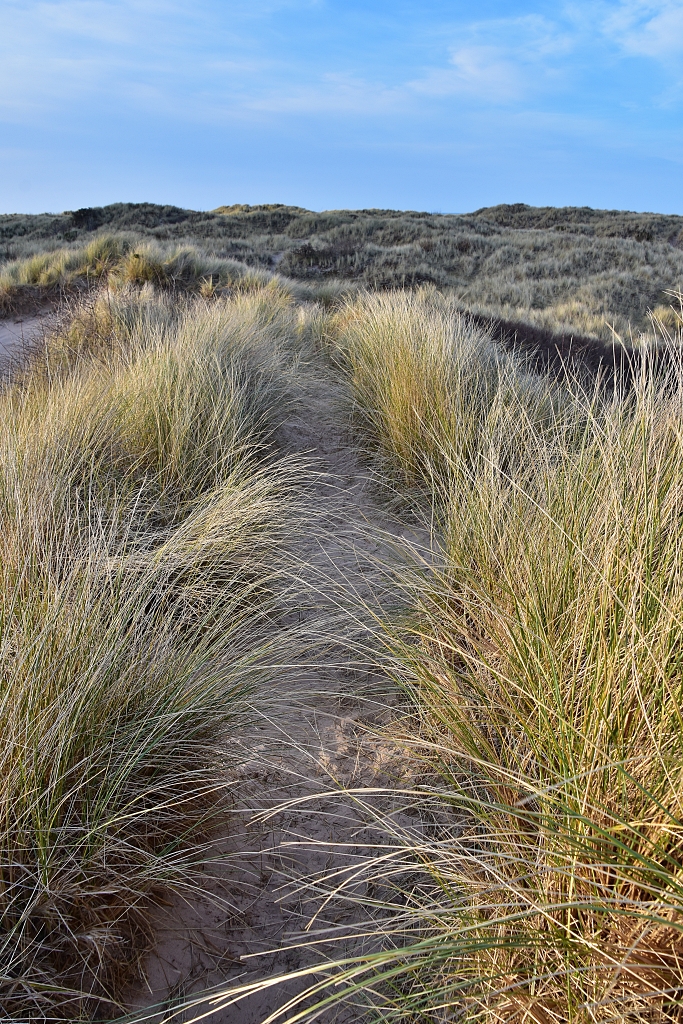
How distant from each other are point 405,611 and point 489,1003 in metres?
1.30

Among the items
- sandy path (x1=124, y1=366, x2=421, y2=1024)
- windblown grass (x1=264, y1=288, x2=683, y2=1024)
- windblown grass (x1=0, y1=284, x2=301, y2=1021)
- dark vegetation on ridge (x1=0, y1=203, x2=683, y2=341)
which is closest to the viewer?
windblown grass (x1=264, y1=288, x2=683, y2=1024)

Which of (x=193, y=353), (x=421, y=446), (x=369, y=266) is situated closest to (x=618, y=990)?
(x=421, y=446)

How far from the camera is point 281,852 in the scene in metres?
1.69

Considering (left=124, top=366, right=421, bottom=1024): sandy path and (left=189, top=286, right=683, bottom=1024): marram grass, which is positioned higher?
(left=189, top=286, right=683, bottom=1024): marram grass

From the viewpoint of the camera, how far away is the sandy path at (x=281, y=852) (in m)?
1.42

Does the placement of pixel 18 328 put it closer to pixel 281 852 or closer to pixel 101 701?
→ pixel 101 701

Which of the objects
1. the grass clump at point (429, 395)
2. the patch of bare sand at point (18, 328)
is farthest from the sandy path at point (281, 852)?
the patch of bare sand at point (18, 328)

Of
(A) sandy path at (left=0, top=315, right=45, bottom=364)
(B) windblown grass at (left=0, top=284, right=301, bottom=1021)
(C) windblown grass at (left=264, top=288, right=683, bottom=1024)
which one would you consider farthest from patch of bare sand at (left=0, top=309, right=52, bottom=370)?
(C) windblown grass at (left=264, top=288, right=683, bottom=1024)

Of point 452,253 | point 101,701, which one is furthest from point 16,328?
point 452,253

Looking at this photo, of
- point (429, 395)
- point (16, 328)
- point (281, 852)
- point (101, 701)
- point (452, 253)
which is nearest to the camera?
point (101, 701)

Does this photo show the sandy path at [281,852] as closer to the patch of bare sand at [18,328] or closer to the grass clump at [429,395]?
the grass clump at [429,395]

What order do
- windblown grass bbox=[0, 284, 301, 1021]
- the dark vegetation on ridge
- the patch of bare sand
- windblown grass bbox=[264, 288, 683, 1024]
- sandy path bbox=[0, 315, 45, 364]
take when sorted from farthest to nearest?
1. the dark vegetation on ridge
2. sandy path bbox=[0, 315, 45, 364]
3. the patch of bare sand
4. windblown grass bbox=[0, 284, 301, 1021]
5. windblown grass bbox=[264, 288, 683, 1024]

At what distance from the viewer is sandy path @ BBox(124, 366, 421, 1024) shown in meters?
1.42

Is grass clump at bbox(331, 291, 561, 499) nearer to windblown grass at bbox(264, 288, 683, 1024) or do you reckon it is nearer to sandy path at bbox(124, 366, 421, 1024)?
windblown grass at bbox(264, 288, 683, 1024)
